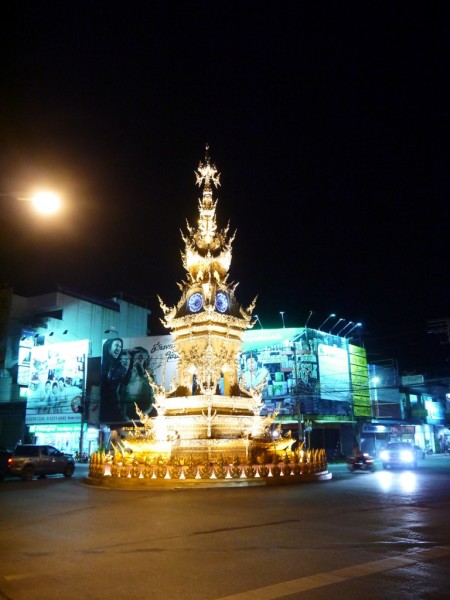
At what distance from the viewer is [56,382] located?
51500mm

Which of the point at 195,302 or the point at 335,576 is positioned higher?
the point at 195,302

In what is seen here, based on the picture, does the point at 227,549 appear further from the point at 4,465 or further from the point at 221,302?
the point at 4,465

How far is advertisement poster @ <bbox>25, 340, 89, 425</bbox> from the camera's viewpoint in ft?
164

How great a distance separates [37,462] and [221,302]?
41.9ft

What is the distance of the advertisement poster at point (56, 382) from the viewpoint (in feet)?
164

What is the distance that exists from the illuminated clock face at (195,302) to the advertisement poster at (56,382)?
27.1m

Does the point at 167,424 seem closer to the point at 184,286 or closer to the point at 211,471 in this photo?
the point at 211,471

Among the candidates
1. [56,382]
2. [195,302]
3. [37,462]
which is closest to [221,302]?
[195,302]

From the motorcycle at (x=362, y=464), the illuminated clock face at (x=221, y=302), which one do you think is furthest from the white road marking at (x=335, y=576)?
the motorcycle at (x=362, y=464)

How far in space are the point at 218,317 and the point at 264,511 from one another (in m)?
11.9

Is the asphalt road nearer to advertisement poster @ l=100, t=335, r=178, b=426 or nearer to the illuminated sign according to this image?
advertisement poster @ l=100, t=335, r=178, b=426

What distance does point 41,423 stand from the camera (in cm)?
5119

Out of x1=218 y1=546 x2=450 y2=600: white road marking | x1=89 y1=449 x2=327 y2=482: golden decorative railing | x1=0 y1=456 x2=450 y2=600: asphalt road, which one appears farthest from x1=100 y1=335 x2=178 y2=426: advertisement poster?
x1=218 y1=546 x2=450 y2=600: white road marking

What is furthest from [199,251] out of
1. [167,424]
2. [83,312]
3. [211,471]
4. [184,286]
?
[83,312]
